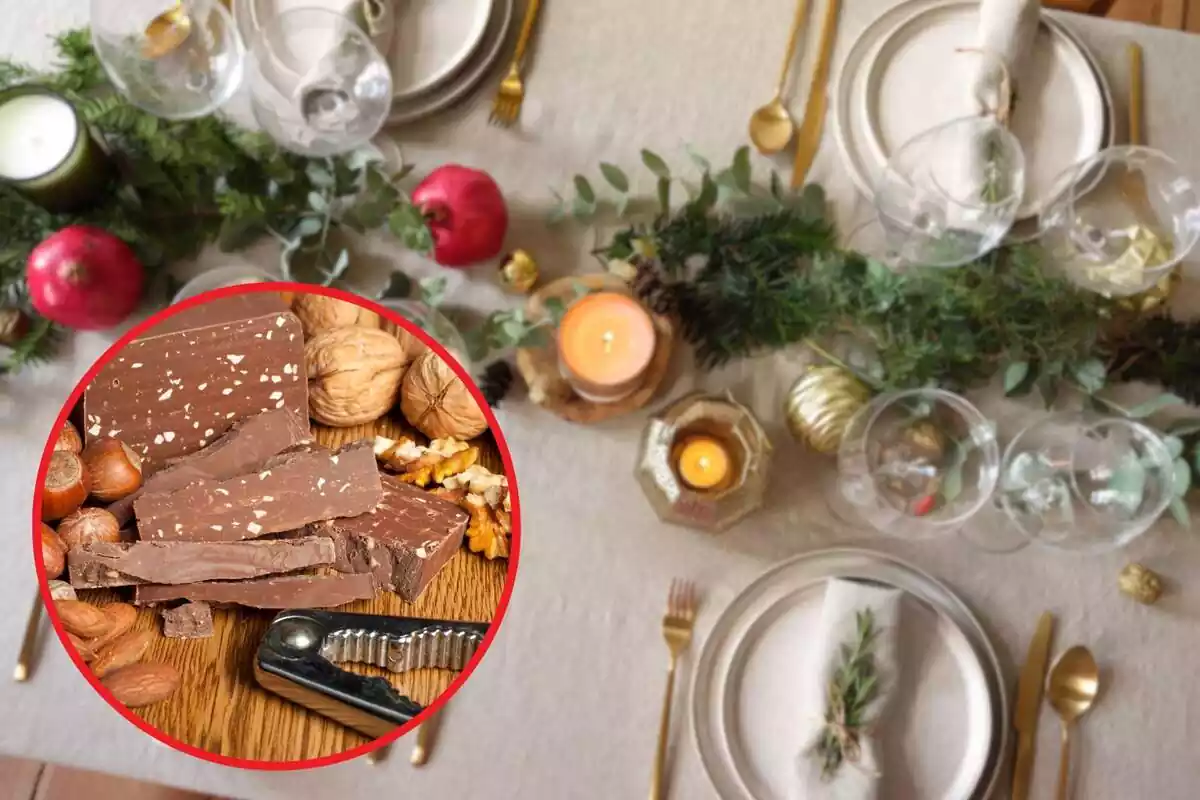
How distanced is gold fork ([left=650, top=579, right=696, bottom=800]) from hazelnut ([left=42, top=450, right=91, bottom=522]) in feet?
1.37

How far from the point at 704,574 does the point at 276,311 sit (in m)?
0.38

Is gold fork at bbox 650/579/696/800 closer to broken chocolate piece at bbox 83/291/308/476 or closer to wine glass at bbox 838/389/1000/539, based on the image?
wine glass at bbox 838/389/1000/539

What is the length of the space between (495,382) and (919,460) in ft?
1.12

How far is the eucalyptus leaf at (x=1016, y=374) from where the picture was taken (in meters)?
0.72

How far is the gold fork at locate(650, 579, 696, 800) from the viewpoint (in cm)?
69

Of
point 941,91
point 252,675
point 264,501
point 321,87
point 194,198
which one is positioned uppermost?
point 941,91

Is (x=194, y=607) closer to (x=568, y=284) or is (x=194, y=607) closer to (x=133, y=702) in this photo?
(x=133, y=702)

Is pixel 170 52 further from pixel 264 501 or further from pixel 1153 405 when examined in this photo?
pixel 1153 405

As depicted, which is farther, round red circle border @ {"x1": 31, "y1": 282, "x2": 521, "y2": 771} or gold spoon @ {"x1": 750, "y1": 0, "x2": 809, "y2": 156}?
gold spoon @ {"x1": 750, "y1": 0, "x2": 809, "y2": 156}

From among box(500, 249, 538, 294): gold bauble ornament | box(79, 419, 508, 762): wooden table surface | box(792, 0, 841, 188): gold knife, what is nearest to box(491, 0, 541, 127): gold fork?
box(500, 249, 538, 294): gold bauble ornament

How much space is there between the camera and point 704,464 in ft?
2.24

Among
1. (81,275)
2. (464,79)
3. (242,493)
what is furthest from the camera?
(464,79)

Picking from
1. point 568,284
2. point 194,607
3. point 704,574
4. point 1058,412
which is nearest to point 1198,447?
point 1058,412

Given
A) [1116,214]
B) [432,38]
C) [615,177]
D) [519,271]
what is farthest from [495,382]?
[1116,214]
